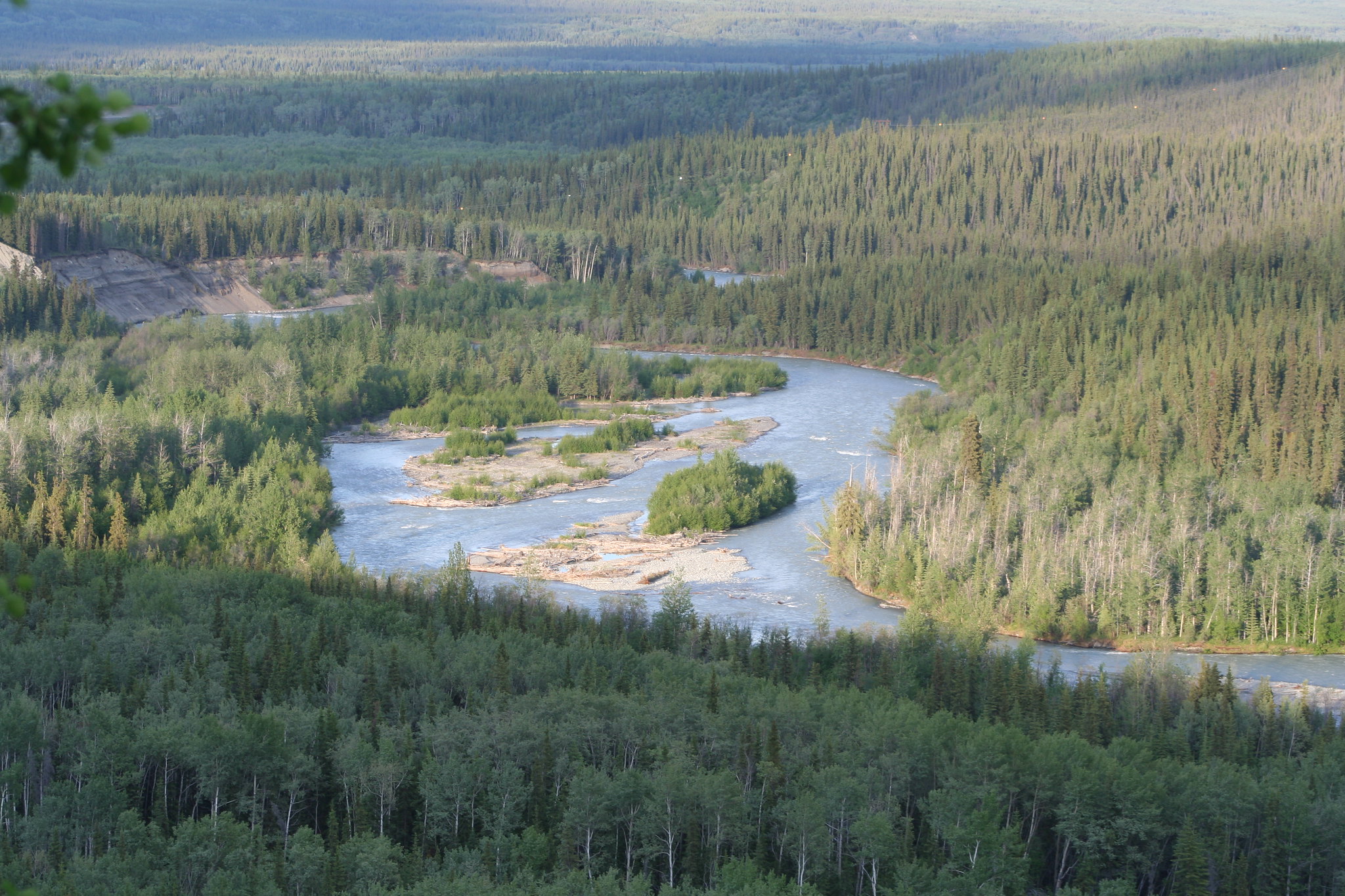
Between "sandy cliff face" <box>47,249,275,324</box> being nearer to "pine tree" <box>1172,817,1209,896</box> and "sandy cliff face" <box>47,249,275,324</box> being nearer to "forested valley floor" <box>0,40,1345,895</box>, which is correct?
"forested valley floor" <box>0,40,1345,895</box>

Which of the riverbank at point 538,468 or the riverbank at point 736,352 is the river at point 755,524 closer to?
the riverbank at point 538,468

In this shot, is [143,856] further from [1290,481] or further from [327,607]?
[1290,481]

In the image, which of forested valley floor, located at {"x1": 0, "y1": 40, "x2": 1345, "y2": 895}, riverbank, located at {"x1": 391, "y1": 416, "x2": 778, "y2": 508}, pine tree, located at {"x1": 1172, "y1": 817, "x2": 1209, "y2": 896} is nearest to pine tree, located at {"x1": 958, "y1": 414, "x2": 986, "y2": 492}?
forested valley floor, located at {"x1": 0, "y1": 40, "x2": 1345, "y2": 895}

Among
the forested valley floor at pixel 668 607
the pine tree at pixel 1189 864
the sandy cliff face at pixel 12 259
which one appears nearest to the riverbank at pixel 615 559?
the forested valley floor at pixel 668 607

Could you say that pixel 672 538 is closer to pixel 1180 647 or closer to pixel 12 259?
pixel 1180 647

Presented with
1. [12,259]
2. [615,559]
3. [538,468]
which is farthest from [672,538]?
[12,259]

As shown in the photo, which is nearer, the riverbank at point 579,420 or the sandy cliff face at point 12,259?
the riverbank at point 579,420
